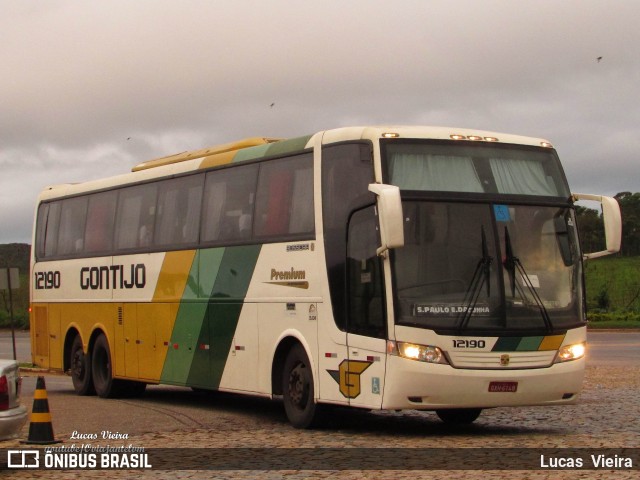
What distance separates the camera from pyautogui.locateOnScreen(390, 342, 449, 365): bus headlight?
45.4 ft

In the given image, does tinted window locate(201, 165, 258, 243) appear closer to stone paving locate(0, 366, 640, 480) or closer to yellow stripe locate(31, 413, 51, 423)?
stone paving locate(0, 366, 640, 480)

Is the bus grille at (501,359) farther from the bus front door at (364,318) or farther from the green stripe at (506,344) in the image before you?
the bus front door at (364,318)

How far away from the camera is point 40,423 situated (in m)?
13.5

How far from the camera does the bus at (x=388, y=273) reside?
549 inches

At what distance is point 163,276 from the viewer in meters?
19.7

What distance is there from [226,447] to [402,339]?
89.3 inches

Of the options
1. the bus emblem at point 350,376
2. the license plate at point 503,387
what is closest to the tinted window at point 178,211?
the bus emblem at point 350,376

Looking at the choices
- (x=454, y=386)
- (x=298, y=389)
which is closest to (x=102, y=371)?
(x=298, y=389)

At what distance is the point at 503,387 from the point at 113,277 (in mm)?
9383

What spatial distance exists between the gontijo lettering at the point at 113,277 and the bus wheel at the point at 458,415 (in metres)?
6.19

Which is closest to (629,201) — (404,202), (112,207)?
(112,207)

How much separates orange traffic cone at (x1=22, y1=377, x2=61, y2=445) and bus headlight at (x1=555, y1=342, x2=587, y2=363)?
5788mm

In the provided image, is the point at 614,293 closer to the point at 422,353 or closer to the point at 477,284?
the point at 477,284

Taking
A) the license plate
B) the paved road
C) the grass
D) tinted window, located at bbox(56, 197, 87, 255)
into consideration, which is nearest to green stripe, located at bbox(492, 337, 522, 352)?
the license plate
